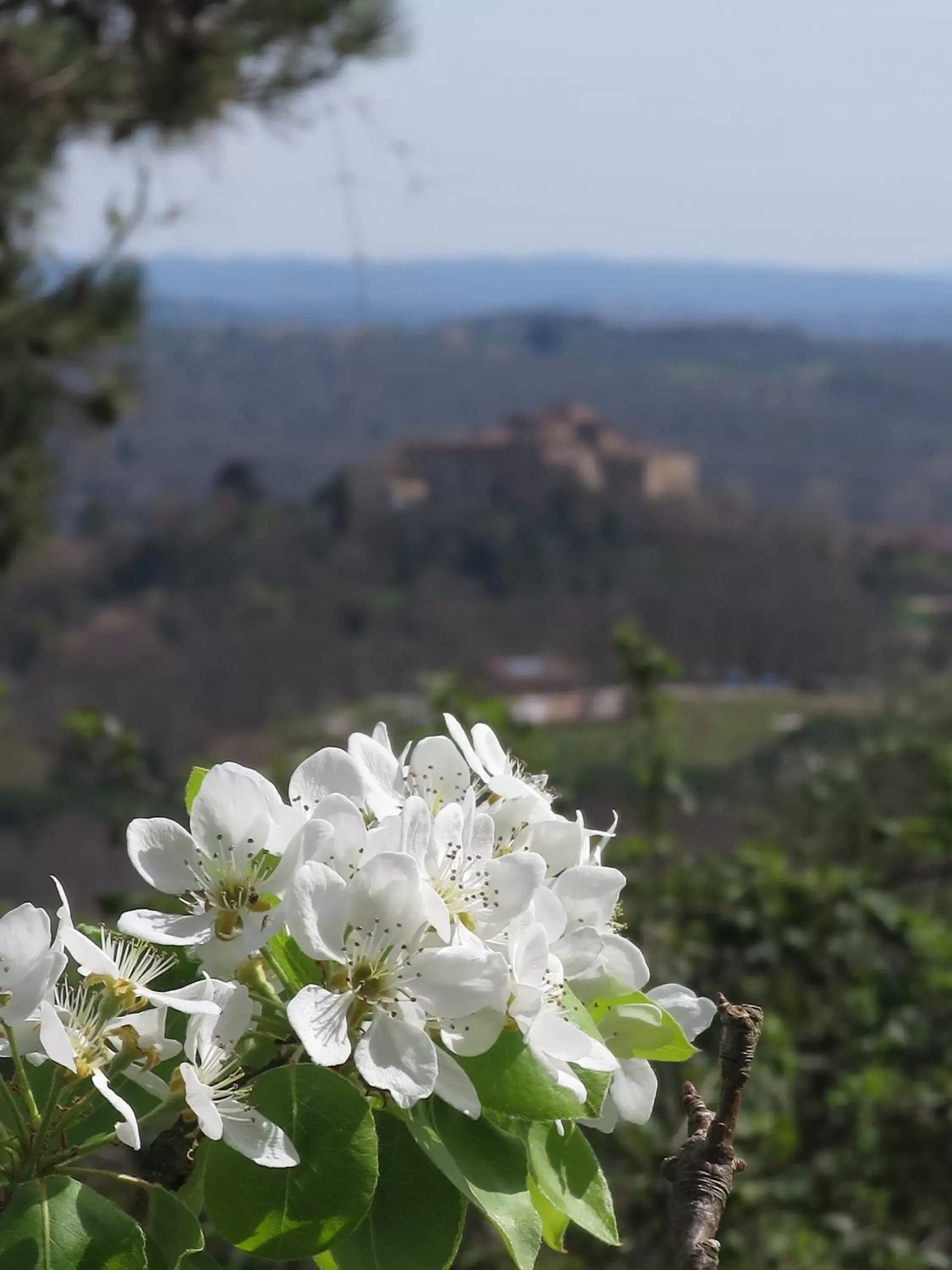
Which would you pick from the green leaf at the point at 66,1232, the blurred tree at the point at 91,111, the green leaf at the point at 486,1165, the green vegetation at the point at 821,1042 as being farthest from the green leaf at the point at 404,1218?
the blurred tree at the point at 91,111

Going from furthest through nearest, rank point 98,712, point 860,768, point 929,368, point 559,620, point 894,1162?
point 929,368
point 559,620
point 860,768
point 98,712
point 894,1162

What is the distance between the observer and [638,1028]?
2.80 ft

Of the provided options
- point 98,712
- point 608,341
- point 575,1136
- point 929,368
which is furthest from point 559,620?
point 608,341

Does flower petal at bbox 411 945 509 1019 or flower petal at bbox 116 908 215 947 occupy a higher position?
flower petal at bbox 116 908 215 947

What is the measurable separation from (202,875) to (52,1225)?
0.21 metres

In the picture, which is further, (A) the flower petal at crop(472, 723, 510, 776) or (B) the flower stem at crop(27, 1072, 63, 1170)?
(A) the flower petal at crop(472, 723, 510, 776)

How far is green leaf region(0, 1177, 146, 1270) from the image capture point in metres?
0.63

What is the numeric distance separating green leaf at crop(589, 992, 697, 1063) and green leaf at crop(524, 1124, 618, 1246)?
6cm

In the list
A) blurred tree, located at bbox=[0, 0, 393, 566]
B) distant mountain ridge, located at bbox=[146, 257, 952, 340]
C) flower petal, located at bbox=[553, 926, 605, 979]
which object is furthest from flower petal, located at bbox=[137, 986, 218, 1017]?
distant mountain ridge, located at bbox=[146, 257, 952, 340]

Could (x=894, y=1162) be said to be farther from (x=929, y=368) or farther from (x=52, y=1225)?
(x=929, y=368)

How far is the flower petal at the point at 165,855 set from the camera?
2.62 ft

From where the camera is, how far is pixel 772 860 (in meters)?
3.35

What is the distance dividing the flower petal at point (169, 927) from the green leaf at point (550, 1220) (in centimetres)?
24

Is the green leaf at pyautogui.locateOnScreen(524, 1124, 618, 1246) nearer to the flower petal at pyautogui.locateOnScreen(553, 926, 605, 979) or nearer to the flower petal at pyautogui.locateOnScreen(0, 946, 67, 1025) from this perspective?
the flower petal at pyautogui.locateOnScreen(553, 926, 605, 979)
